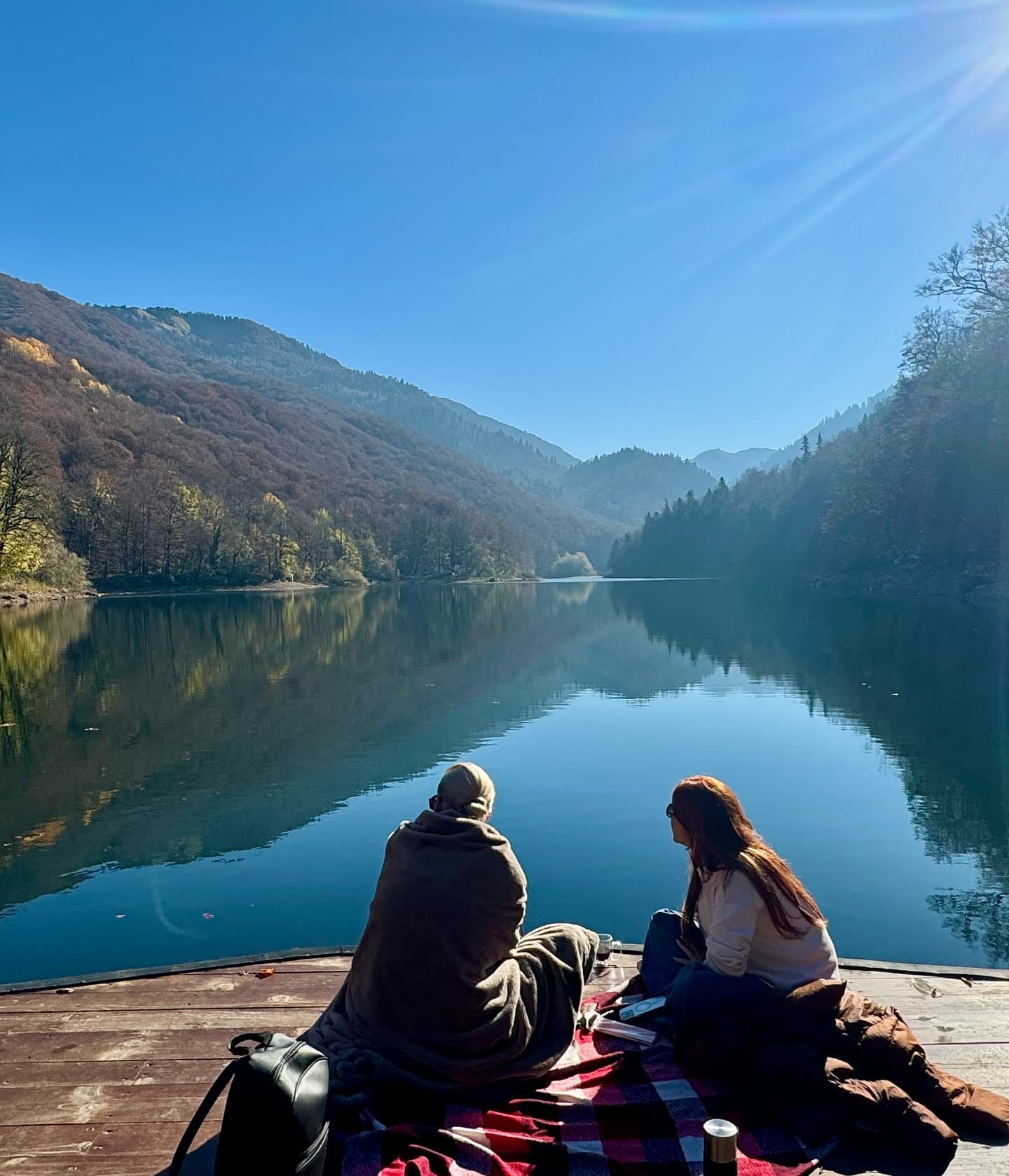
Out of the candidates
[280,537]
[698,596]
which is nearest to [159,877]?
[698,596]

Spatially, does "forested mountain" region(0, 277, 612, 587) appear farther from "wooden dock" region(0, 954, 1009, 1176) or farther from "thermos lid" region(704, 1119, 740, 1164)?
"thermos lid" region(704, 1119, 740, 1164)

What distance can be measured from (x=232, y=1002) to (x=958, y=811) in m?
9.69

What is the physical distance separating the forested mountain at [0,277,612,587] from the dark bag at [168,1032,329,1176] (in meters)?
57.6

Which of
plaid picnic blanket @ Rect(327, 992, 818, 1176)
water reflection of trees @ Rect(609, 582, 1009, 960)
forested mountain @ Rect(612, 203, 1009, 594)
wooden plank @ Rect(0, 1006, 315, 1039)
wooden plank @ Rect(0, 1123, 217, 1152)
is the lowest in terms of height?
water reflection of trees @ Rect(609, 582, 1009, 960)

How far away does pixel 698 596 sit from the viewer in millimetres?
69812

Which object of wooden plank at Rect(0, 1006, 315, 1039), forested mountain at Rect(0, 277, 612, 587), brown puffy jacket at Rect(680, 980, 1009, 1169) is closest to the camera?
brown puffy jacket at Rect(680, 980, 1009, 1169)

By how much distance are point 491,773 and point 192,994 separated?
863cm

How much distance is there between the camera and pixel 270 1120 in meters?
2.60

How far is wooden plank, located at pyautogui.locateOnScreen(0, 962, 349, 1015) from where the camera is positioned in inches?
175

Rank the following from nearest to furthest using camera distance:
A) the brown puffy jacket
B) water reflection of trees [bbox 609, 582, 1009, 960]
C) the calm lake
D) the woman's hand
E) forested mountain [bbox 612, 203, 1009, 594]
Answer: the brown puffy jacket < the woman's hand < the calm lake < water reflection of trees [bbox 609, 582, 1009, 960] < forested mountain [bbox 612, 203, 1009, 594]

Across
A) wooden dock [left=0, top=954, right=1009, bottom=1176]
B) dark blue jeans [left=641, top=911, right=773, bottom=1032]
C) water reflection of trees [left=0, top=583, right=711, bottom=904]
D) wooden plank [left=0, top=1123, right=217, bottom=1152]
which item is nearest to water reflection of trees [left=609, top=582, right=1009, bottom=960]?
wooden dock [left=0, top=954, right=1009, bottom=1176]

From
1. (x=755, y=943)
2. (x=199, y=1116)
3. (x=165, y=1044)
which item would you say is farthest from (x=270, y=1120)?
(x=755, y=943)

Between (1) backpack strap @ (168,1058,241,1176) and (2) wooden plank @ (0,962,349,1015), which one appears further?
(2) wooden plank @ (0,962,349,1015)

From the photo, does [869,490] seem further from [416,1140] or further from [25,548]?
[416,1140]
